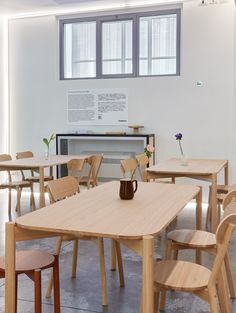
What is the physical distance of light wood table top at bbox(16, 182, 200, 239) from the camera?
5.89 ft

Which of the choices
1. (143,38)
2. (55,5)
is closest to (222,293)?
(143,38)

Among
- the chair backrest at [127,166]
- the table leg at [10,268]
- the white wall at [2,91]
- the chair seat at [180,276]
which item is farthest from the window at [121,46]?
the table leg at [10,268]

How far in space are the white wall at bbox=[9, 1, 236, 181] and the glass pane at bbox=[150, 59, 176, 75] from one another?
146mm

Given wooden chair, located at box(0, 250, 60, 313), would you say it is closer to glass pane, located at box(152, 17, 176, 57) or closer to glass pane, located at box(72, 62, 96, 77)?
glass pane, located at box(152, 17, 176, 57)

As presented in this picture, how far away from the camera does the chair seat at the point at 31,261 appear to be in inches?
82.0

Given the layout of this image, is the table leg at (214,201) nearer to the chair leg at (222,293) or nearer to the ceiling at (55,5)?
the chair leg at (222,293)

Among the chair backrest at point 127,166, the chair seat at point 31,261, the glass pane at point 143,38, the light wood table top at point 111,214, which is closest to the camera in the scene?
the light wood table top at point 111,214

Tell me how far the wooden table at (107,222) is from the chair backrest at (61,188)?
0.28 m

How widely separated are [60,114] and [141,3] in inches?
88.3

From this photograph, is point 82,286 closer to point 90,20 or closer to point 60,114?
point 60,114

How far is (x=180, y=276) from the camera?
2.07 m

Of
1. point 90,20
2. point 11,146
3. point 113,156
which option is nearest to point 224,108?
point 113,156

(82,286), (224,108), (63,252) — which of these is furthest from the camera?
(224,108)

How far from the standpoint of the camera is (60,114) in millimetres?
7207
